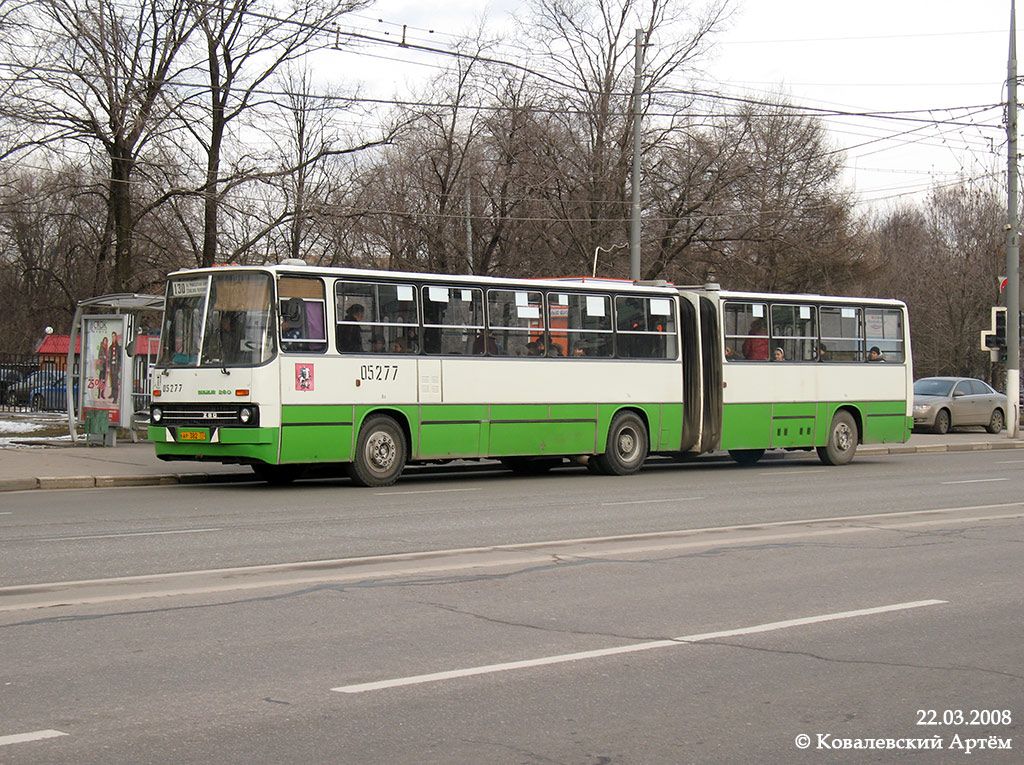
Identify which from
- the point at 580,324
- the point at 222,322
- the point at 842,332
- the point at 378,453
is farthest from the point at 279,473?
the point at 842,332

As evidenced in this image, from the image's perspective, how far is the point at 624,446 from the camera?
68.3 feet

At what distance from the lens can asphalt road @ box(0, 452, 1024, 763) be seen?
5.21m

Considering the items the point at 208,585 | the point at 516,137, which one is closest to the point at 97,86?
the point at 516,137

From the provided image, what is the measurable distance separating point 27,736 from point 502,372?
46.5 ft

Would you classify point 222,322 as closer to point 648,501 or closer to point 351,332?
point 351,332

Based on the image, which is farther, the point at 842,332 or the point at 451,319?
the point at 842,332

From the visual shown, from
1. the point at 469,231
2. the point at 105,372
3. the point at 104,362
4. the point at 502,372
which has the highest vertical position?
the point at 469,231

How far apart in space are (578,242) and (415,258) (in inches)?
222

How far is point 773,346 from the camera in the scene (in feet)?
74.3

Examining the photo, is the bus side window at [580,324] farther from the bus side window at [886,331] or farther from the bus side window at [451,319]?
the bus side window at [886,331]

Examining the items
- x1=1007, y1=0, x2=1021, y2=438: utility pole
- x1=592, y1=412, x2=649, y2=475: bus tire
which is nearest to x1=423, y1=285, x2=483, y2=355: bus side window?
x1=592, y1=412, x2=649, y2=475: bus tire

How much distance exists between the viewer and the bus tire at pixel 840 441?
930 inches

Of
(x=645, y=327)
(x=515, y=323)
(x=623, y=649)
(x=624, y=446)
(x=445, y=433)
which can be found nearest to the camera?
(x=623, y=649)

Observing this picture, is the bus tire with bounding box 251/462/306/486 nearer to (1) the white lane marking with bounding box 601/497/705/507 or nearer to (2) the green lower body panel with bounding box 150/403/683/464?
(2) the green lower body panel with bounding box 150/403/683/464
